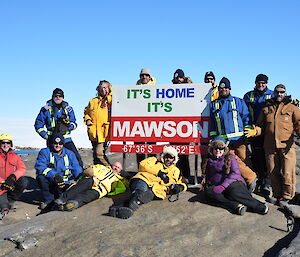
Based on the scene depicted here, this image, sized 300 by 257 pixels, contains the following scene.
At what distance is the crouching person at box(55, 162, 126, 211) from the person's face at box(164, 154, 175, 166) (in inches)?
41.9

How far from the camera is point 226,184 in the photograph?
607cm

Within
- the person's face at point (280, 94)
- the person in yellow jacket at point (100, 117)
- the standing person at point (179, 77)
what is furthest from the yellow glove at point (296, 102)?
the person in yellow jacket at point (100, 117)

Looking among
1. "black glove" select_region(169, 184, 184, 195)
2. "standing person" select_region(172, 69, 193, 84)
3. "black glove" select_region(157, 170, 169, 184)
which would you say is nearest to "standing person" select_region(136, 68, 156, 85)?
"standing person" select_region(172, 69, 193, 84)

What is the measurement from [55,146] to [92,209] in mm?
1625

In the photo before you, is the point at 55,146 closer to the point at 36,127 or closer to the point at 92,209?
the point at 36,127

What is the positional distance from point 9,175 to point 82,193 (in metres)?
1.66

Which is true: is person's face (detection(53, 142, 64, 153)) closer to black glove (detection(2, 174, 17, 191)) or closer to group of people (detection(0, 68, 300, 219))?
group of people (detection(0, 68, 300, 219))

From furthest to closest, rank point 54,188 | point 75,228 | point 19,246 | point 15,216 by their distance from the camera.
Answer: point 54,188, point 15,216, point 75,228, point 19,246

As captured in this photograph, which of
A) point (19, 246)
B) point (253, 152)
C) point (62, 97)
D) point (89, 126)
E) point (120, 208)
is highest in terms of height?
point (62, 97)

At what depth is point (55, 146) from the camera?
714cm

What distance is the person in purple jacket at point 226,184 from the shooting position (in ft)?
19.1

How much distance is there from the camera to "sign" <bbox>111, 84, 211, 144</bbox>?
7387 millimetres

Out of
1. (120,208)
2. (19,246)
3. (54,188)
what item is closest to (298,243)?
(120,208)

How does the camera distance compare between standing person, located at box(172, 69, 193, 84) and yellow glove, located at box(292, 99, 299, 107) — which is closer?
yellow glove, located at box(292, 99, 299, 107)
